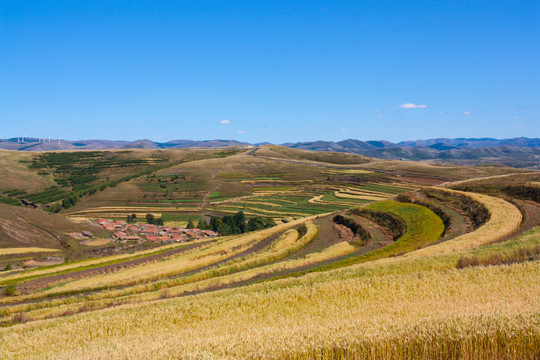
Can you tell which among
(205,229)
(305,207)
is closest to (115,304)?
(205,229)

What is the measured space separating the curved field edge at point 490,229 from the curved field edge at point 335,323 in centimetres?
1006

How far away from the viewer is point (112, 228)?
9331cm

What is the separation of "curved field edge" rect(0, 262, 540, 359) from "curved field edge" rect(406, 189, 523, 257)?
10061 mm

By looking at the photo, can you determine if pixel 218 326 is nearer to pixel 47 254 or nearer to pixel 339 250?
pixel 339 250

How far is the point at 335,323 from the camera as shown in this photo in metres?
14.1

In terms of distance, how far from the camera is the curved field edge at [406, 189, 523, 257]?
3129 cm

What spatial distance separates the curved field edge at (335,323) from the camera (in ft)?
34.8

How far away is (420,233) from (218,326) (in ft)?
113

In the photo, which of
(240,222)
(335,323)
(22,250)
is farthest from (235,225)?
(335,323)

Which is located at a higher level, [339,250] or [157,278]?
[339,250]

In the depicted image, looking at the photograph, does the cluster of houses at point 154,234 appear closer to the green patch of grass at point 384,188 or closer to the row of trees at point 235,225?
the row of trees at point 235,225

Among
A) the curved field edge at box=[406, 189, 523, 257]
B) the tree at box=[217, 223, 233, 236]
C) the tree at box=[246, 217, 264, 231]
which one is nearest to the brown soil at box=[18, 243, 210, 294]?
the curved field edge at box=[406, 189, 523, 257]

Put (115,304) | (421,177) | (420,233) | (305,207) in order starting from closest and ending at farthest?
(115,304) → (420,233) → (305,207) → (421,177)

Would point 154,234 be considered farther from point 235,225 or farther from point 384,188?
point 384,188
